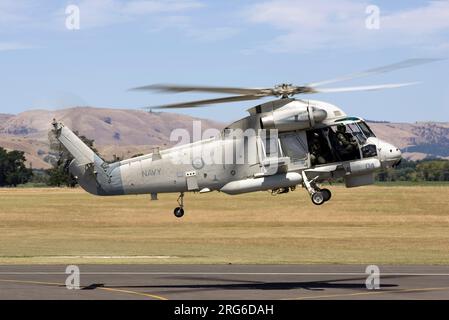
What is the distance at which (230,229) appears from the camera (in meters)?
96.4

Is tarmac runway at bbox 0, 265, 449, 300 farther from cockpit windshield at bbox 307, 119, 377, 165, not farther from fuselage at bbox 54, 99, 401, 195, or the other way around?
cockpit windshield at bbox 307, 119, 377, 165

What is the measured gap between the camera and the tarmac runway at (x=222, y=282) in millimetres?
33500

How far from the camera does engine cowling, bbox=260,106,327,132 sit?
107ft

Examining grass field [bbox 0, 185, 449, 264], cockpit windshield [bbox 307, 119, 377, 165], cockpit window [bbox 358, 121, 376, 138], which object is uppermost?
cockpit window [bbox 358, 121, 376, 138]

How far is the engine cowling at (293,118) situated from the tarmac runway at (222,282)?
21.9 ft

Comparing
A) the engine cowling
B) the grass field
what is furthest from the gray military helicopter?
the grass field

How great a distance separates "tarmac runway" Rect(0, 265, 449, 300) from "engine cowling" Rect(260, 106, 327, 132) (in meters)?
6.68

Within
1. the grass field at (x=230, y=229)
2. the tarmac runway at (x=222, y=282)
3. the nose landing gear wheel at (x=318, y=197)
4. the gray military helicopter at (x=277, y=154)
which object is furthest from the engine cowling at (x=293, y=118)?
the grass field at (x=230, y=229)

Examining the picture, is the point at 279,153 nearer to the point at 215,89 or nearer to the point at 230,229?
the point at 215,89

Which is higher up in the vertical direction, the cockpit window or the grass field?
the cockpit window

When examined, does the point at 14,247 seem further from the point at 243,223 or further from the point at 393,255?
the point at 243,223

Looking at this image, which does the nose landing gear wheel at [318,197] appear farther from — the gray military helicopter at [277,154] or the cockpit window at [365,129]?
the cockpit window at [365,129]

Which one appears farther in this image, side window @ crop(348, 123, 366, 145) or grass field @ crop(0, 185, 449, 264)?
grass field @ crop(0, 185, 449, 264)
